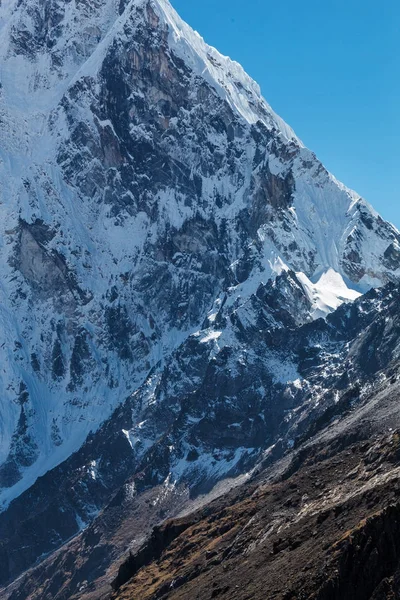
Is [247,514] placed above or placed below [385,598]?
above

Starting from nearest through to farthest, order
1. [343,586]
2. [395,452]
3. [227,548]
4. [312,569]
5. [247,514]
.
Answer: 1. [343,586]
2. [312,569]
3. [395,452]
4. [227,548]
5. [247,514]

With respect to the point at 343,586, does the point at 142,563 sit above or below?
above

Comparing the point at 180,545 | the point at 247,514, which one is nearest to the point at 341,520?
the point at 247,514

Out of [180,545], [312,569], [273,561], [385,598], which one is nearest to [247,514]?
[180,545]

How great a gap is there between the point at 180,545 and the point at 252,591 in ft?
253

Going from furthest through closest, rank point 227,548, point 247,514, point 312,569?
point 247,514, point 227,548, point 312,569

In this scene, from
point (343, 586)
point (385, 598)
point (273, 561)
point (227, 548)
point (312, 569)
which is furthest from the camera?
point (227, 548)

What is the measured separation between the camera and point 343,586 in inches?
3752

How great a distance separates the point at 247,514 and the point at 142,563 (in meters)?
24.7

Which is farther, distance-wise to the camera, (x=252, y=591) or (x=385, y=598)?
(x=252, y=591)

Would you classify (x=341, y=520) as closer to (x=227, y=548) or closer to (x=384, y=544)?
(x=384, y=544)

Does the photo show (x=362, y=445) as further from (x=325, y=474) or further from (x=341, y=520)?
(x=341, y=520)

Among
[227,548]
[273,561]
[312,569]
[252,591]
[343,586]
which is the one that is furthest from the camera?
[227,548]

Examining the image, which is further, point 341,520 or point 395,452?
point 395,452
